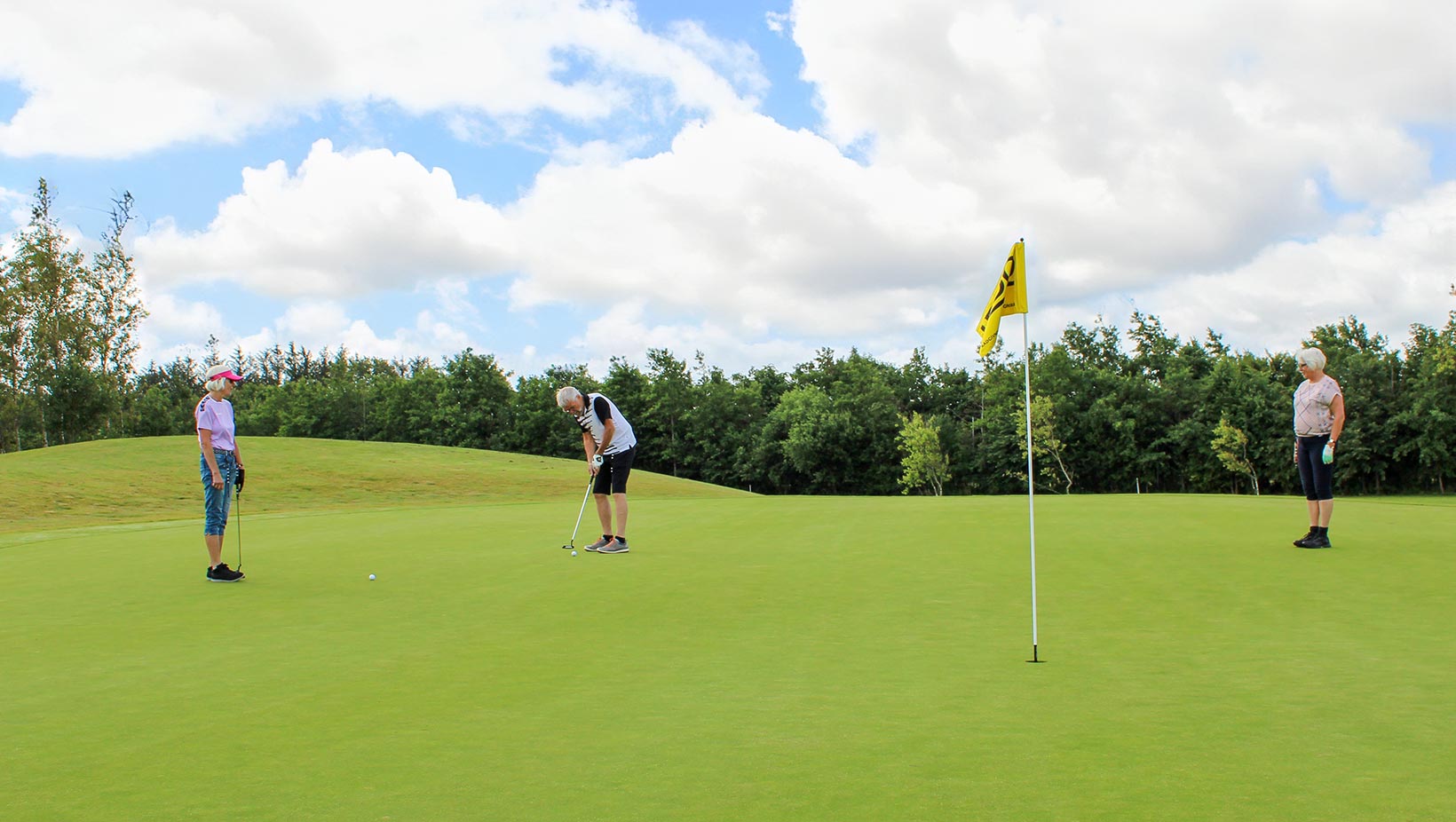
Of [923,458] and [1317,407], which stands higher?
[1317,407]

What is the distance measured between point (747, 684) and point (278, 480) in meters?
35.7

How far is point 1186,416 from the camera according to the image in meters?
79.9

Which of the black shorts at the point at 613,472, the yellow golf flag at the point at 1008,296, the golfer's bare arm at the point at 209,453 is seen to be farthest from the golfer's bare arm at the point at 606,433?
the yellow golf flag at the point at 1008,296

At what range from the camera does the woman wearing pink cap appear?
1067 cm

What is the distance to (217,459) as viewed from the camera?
10930mm

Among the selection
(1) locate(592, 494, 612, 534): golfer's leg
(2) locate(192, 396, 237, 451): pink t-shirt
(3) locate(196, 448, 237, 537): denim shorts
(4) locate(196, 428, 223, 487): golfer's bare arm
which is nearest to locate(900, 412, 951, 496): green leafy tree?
(1) locate(592, 494, 612, 534): golfer's leg

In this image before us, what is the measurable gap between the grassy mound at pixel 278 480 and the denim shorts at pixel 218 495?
598 inches

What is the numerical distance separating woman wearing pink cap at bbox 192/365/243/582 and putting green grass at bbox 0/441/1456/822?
46 cm

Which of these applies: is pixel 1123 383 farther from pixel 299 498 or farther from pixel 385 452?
pixel 299 498

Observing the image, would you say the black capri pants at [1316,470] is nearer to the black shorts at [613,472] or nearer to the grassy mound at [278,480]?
the black shorts at [613,472]

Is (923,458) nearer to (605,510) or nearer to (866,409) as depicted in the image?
(866,409)

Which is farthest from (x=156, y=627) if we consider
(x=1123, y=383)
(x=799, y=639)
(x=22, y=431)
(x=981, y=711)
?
(x=22, y=431)

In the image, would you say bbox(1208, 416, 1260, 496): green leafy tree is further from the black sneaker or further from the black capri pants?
the black sneaker

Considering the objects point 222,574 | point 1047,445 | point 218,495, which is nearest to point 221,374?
point 218,495
